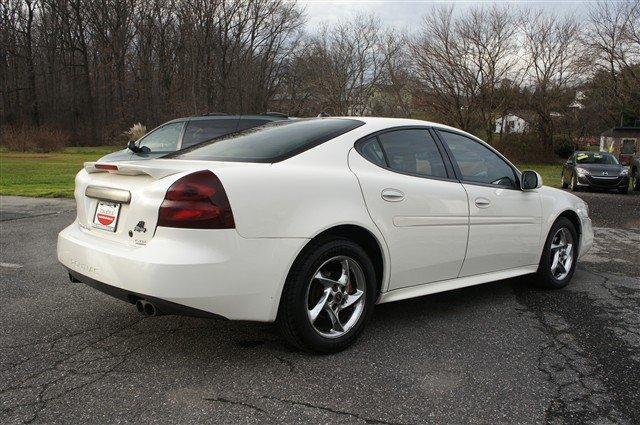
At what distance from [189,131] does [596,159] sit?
49.3 feet

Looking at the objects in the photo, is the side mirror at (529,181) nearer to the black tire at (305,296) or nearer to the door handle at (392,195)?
the door handle at (392,195)

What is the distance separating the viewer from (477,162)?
14.7ft

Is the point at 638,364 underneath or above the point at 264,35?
underneath

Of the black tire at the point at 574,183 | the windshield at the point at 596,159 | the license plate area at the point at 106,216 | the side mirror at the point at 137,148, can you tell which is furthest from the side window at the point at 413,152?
the windshield at the point at 596,159

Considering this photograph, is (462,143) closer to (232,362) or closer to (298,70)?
(232,362)

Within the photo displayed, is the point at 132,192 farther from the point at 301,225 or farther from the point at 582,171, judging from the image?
the point at 582,171

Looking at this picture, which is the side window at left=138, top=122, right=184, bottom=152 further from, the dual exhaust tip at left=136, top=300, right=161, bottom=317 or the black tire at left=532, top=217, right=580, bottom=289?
the dual exhaust tip at left=136, top=300, right=161, bottom=317

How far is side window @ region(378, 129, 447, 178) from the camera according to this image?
385 cm

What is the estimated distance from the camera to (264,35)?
4878 centimetres

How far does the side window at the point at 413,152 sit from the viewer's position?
12.6 feet

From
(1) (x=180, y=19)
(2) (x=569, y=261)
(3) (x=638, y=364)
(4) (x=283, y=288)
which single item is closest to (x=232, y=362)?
(4) (x=283, y=288)

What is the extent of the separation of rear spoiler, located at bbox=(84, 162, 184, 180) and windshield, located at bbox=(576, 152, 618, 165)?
1896cm

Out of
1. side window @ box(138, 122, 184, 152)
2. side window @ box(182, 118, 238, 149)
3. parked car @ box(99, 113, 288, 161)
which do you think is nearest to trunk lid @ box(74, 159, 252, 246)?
parked car @ box(99, 113, 288, 161)

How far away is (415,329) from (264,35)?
48.1 m
